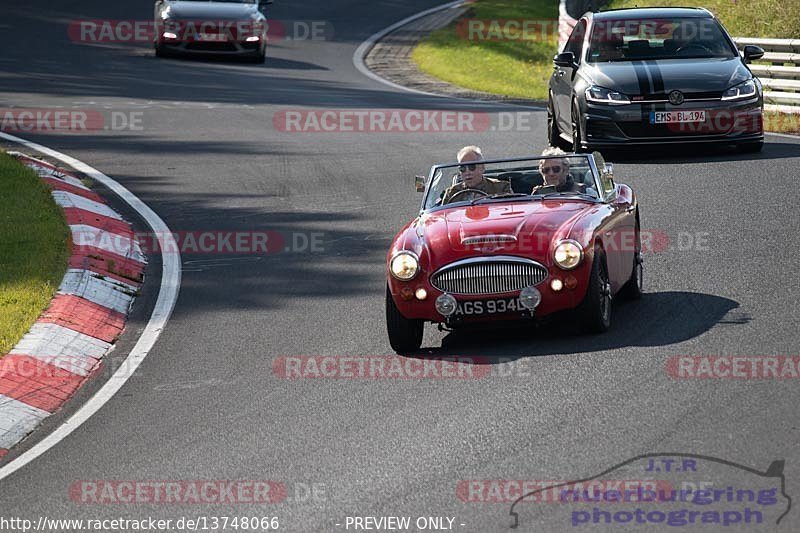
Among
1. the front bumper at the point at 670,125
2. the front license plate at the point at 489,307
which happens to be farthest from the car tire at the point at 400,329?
the front bumper at the point at 670,125

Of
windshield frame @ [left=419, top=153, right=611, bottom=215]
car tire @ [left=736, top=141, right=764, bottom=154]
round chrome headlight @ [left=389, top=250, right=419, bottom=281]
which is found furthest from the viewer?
car tire @ [left=736, top=141, right=764, bottom=154]

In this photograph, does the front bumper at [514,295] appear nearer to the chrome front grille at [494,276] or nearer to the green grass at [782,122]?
the chrome front grille at [494,276]

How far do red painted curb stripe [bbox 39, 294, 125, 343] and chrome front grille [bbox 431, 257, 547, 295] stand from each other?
2.84 m

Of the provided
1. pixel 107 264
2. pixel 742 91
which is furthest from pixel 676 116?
pixel 107 264

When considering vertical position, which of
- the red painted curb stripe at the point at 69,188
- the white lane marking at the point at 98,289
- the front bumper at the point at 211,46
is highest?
the white lane marking at the point at 98,289

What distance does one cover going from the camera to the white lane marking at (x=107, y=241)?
44.9 feet

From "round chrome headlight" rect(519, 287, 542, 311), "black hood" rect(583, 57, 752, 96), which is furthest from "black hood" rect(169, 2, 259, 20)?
"round chrome headlight" rect(519, 287, 542, 311)

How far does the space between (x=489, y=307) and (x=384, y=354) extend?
0.82 metres

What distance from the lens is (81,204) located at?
608 inches

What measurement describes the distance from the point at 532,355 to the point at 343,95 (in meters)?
15.9

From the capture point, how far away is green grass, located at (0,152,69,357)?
11375mm

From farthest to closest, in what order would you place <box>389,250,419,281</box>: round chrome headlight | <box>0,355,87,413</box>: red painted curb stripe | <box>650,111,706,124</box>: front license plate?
<box>650,111,706,124</box>: front license plate < <box>389,250,419,281</box>: round chrome headlight < <box>0,355,87,413</box>: red painted curb stripe
